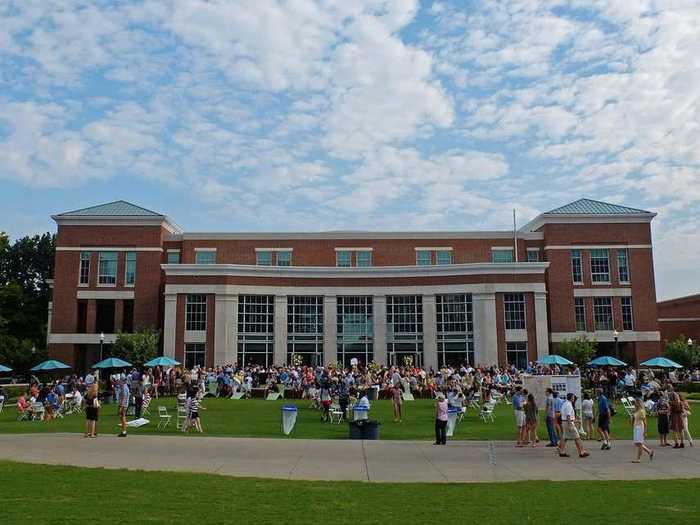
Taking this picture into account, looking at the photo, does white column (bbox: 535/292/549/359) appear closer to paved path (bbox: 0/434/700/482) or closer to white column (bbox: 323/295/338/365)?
white column (bbox: 323/295/338/365)

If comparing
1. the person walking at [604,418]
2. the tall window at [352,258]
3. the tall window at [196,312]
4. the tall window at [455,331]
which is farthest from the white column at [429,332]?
the person walking at [604,418]

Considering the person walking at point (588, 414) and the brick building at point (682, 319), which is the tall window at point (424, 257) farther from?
the person walking at point (588, 414)

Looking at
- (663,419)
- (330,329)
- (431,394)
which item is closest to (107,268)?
(330,329)

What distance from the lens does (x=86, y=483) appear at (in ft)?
43.5

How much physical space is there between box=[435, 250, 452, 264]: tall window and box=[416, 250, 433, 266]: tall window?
582 mm

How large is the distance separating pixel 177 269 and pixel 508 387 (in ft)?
87.8

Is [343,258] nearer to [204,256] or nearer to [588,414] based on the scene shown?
[204,256]

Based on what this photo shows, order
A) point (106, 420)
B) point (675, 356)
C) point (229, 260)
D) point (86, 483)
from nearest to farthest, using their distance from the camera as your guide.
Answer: point (86, 483)
point (106, 420)
point (675, 356)
point (229, 260)

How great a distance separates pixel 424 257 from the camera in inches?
2378

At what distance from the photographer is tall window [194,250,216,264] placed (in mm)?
58531

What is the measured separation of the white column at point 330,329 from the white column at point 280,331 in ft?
10.2

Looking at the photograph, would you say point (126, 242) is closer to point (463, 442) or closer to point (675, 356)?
point (463, 442)

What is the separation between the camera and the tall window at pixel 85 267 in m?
55.4

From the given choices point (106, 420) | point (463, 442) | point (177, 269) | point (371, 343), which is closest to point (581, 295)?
point (371, 343)
